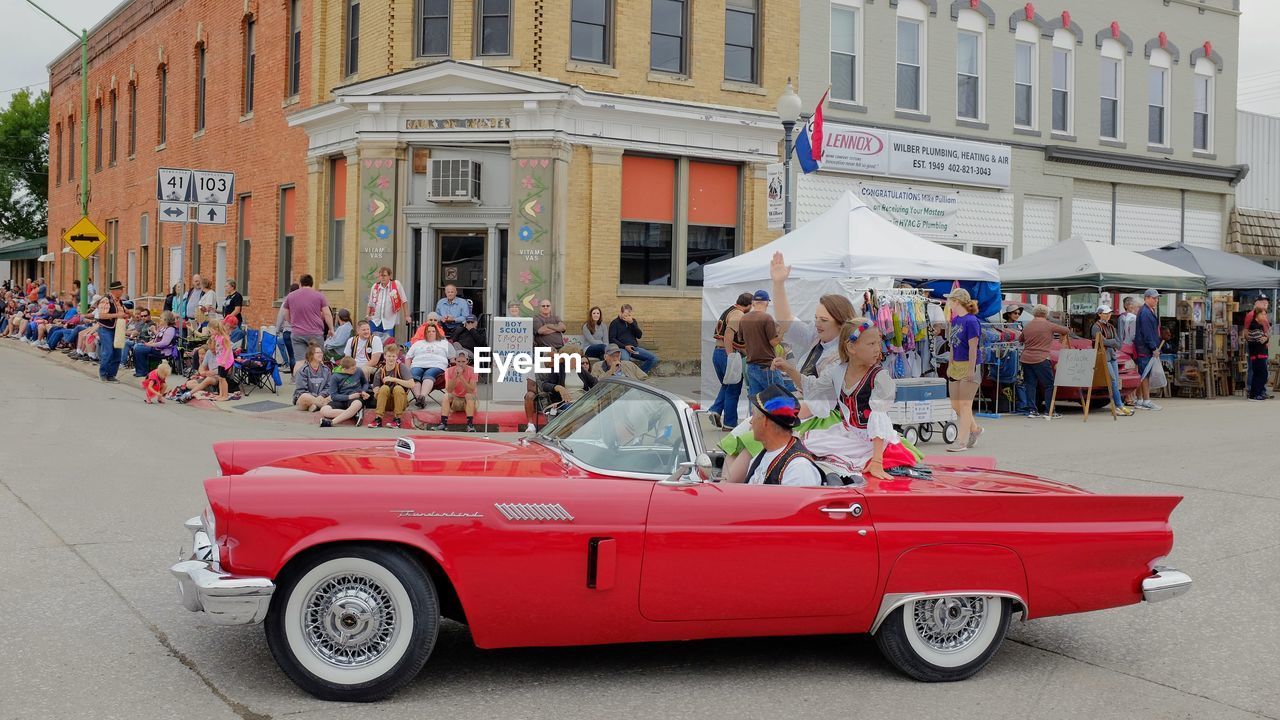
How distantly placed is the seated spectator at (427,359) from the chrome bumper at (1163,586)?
37.1ft

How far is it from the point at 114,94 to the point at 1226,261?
104 ft

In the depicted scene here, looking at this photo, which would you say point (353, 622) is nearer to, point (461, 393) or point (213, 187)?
point (461, 393)

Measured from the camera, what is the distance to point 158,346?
18.1 meters

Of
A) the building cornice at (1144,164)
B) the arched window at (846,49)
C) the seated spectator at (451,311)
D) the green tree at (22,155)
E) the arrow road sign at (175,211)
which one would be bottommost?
the seated spectator at (451,311)

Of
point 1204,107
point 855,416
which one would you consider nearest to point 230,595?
point 855,416

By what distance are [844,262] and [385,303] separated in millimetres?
7691

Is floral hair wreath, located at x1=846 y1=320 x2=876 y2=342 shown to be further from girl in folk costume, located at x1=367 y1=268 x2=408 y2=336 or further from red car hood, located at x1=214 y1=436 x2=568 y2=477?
girl in folk costume, located at x1=367 y1=268 x2=408 y2=336

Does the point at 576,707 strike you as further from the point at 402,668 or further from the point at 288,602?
the point at 288,602

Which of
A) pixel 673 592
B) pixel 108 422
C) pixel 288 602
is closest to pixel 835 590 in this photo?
pixel 673 592

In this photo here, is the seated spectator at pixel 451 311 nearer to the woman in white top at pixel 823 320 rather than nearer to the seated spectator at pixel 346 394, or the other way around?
the seated spectator at pixel 346 394

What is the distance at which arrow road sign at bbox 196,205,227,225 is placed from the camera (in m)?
18.2

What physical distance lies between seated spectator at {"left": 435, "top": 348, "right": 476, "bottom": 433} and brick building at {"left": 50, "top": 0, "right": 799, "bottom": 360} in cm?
471

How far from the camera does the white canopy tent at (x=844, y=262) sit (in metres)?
14.2

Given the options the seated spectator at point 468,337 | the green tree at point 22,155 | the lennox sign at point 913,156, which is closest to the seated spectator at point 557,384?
the seated spectator at point 468,337
